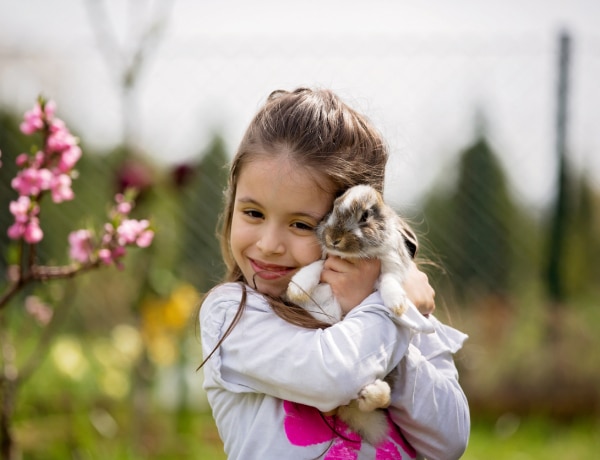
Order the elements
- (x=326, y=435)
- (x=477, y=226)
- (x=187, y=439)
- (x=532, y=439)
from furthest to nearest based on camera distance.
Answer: (x=477, y=226), (x=532, y=439), (x=187, y=439), (x=326, y=435)

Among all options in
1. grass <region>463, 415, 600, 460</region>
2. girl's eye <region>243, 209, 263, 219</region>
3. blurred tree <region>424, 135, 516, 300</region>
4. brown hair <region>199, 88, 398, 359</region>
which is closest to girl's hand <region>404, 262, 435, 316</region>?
brown hair <region>199, 88, 398, 359</region>

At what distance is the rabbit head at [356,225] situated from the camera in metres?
1.67

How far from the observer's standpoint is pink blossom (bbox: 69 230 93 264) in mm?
2355

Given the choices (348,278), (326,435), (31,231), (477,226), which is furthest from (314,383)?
(477,226)

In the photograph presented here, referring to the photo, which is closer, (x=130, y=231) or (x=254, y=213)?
(x=254, y=213)

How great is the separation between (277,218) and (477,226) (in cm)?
342

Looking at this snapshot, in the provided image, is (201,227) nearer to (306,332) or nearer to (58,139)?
(58,139)

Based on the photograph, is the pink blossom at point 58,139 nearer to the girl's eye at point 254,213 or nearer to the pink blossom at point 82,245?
the pink blossom at point 82,245

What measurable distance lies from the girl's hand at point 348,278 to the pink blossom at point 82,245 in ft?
3.11

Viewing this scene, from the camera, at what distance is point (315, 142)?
1770mm

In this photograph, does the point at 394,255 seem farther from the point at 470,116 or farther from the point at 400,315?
the point at 470,116

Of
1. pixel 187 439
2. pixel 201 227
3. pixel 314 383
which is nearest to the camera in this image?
pixel 314 383

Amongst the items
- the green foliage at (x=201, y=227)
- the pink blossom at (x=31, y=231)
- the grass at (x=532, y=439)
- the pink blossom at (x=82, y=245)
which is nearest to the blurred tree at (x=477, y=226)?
the grass at (x=532, y=439)

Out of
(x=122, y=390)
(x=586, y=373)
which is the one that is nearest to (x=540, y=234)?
(x=586, y=373)
